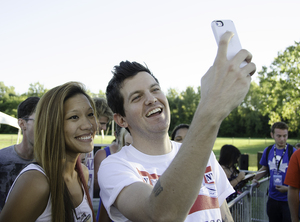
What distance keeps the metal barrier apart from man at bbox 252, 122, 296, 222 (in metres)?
0.26

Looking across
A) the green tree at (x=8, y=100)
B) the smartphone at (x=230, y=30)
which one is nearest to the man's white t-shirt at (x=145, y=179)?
the smartphone at (x=230, y=30)

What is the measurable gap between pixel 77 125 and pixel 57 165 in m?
0.36

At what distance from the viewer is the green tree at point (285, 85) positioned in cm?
2650

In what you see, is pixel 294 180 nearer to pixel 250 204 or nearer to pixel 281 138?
pixel 250 204

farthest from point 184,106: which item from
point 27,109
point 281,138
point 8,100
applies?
point 27,109

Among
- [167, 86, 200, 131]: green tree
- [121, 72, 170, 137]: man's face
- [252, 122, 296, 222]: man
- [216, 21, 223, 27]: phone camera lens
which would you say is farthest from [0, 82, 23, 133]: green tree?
[216, 21, 223, 27]: phone camera lens

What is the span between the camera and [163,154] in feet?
6.05

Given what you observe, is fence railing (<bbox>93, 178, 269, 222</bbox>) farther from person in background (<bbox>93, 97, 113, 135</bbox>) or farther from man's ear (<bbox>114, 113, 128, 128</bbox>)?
man's ear (<bbox>114, 113, 128, 128</bbox>)

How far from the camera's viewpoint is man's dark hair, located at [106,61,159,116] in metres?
1.99

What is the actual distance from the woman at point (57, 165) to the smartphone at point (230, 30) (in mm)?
1376

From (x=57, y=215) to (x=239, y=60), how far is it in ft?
4.97

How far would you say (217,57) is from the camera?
927 millimetres

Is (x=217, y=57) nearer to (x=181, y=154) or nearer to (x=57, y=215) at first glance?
(x=181, y=154)

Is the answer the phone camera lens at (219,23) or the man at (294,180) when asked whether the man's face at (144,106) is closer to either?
the phone camera lens at (219,23)
